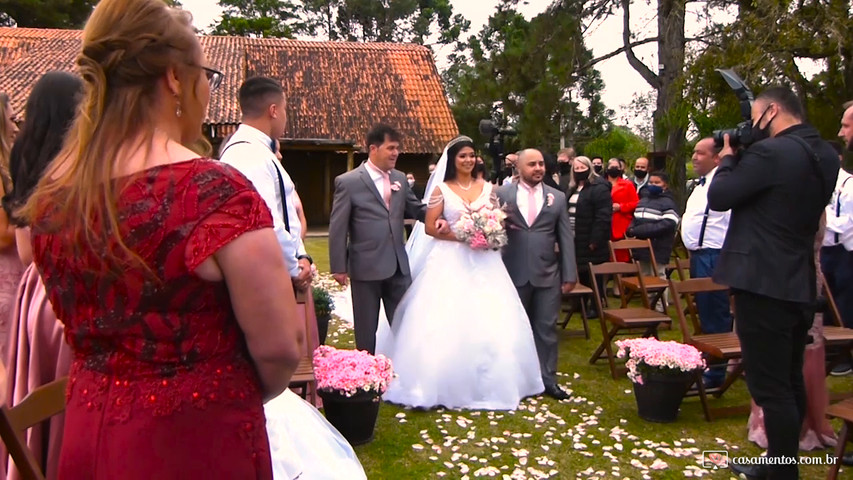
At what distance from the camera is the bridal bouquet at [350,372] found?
4.48 m

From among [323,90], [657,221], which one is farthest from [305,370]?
[323,90]

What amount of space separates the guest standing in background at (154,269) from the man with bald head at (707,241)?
4.98m

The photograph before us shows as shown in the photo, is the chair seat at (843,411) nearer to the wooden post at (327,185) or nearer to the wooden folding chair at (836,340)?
the wooden folding chair at (836,340)

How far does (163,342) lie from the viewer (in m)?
1.52

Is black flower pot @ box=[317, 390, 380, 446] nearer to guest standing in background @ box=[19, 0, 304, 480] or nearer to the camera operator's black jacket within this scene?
the camera operator's black jacket

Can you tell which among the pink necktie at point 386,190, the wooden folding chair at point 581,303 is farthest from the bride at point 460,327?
the wooden folding chair at point 581,303

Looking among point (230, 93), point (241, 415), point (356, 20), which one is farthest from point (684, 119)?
point (356, 20)

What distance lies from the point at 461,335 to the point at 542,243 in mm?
1020

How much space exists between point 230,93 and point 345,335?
16.6 meters

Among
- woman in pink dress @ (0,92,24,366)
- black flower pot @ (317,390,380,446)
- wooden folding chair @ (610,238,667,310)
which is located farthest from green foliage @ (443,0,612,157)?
woman in pink dress @ (0,92,24,366)

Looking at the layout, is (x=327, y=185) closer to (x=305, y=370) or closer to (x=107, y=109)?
(x=305, y=370)

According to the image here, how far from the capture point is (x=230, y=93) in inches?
886

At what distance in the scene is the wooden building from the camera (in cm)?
2330

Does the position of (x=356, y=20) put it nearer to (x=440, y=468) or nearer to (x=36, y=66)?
(x=36, y=66)
